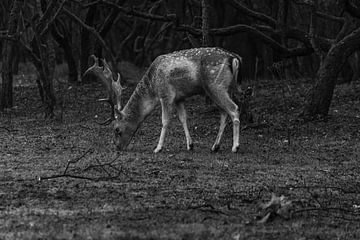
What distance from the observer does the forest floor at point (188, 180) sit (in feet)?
25.9

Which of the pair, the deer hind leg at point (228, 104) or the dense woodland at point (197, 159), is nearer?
the dense woodland at point (197, 159)

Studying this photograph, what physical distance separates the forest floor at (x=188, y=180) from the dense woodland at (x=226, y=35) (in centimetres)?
118

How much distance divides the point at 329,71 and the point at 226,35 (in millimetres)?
4984

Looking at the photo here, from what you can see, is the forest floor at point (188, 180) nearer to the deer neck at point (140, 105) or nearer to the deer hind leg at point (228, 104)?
the deer hind leg at point (228, 104)

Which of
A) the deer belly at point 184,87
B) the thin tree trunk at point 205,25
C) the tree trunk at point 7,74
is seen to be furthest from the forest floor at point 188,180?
the tree trunk at point 7,74

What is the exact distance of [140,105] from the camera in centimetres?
1432

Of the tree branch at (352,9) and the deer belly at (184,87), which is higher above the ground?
the tree branch at (352,9)

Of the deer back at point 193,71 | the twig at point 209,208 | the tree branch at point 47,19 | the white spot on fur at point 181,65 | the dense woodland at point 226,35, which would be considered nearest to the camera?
the twig at point 209,208

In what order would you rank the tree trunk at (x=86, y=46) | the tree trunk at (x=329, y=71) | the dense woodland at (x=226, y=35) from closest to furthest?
the tree trunk at (x=329, y=71) < the dense woodland at (x=226, y=35) < the tree trunk at (x=86, y=46)

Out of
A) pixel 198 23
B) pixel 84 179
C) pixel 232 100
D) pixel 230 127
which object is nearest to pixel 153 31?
pixel 198 23

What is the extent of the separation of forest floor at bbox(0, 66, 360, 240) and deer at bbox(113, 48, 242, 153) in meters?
0.37

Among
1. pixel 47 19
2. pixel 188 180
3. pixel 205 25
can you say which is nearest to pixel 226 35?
pixel 205 25

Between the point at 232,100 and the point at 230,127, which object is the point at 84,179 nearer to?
the point at 232,100

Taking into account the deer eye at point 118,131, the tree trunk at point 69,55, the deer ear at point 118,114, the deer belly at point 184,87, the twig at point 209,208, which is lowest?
the tree trunk at point 69,55
